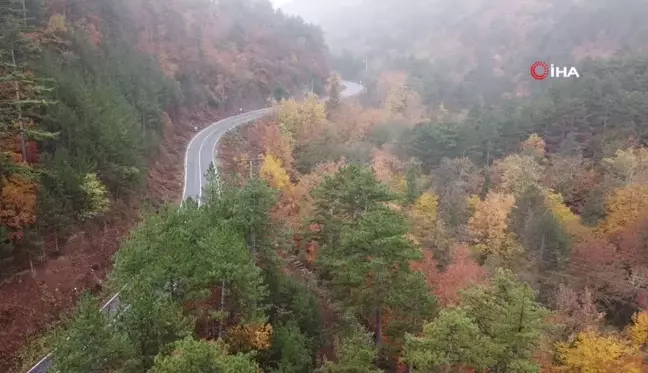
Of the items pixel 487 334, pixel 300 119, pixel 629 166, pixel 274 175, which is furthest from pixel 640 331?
pixel 300 119

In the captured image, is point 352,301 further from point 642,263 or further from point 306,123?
point 306,123

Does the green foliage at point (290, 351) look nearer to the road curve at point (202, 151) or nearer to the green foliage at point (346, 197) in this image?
the green foliage at point (346, 197)

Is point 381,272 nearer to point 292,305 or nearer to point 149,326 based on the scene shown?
point 292,305

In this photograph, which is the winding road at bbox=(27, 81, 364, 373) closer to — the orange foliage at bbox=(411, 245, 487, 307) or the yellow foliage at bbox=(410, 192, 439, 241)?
the yellow foliage at bbox=(410, 192, 439, 241)

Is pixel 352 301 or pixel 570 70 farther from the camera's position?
pixel 570 70

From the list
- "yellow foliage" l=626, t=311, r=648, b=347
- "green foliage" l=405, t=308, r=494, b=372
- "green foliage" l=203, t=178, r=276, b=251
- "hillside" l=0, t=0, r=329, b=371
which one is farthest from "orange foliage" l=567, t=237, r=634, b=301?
"hillside" l=0, t=0, r=329, b=371

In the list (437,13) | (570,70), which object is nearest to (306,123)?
(570,70)

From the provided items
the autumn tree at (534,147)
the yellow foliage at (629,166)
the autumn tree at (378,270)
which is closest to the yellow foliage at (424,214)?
the autumn tree at (378,270)
